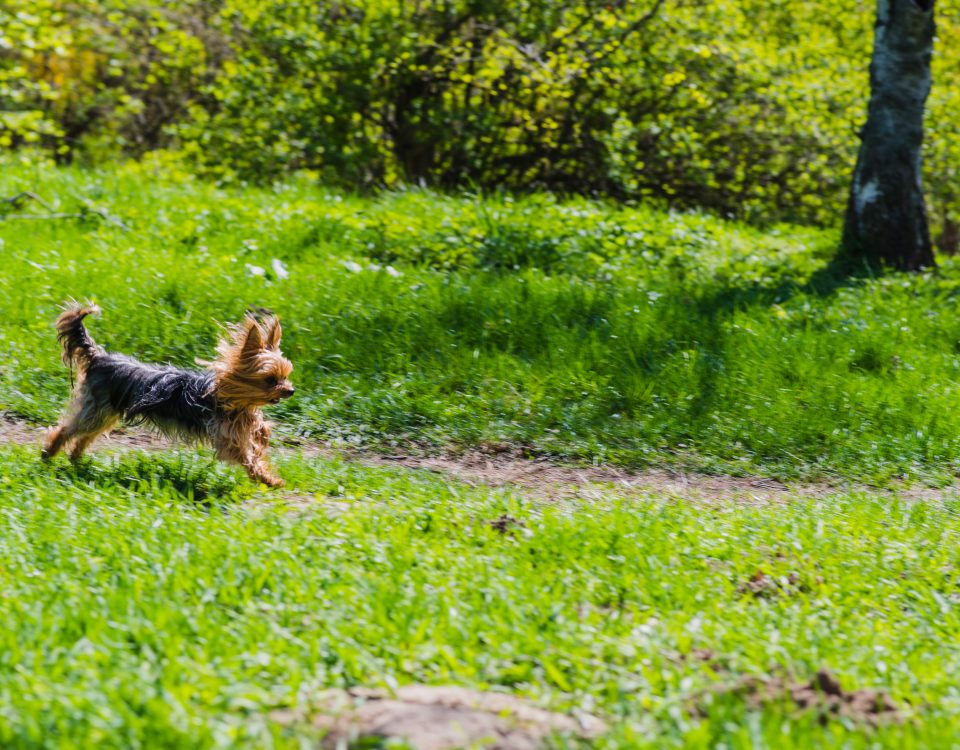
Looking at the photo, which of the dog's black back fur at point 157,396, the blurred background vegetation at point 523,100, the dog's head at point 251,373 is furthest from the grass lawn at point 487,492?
the blurred background vegetation at point 523,100

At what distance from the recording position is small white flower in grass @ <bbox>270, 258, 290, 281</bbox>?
898cm

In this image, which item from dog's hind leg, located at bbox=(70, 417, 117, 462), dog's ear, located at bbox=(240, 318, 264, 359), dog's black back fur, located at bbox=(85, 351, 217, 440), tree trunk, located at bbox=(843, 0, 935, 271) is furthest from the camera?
tree trunk, located at bbox=(843, 0, 935, 271)

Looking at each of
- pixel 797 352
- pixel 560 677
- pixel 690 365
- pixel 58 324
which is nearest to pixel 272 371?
pixel 58 324

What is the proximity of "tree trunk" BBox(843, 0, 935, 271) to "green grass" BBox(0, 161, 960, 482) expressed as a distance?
19.1 inches

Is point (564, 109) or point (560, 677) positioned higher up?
point (564, 109)

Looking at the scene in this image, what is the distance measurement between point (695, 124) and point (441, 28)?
3.35 m

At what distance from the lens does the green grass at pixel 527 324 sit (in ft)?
22.9

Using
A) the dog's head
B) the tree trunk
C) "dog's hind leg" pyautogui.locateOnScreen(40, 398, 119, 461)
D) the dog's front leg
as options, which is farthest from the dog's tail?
the tree trunk

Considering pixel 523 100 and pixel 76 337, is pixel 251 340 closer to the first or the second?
pixel 76 337

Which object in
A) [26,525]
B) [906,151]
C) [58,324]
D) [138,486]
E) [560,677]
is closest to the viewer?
[560,677]

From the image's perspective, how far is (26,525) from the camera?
4.82 m

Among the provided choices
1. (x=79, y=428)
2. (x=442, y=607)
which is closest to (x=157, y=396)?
(x=79, y=428)

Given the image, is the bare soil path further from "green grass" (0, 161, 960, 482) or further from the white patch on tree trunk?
the white patch on tree trunk

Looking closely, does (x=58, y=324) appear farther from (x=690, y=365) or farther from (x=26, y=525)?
(x=690, y=365)
